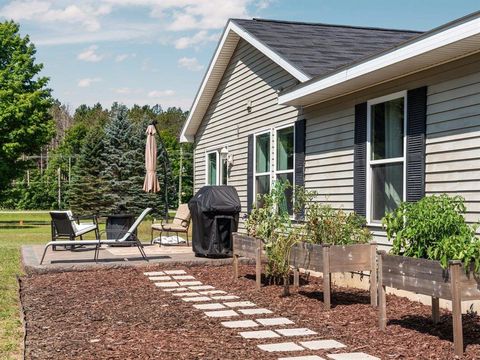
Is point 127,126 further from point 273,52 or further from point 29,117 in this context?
point 273,52

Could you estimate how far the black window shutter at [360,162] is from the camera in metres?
7.78

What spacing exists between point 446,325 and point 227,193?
5.66 m

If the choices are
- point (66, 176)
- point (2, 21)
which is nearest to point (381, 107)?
point (2, 21)

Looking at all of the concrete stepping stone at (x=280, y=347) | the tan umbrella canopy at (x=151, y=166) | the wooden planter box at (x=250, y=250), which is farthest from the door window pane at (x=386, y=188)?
the tan umbrella canopy at (x=151, y=166)

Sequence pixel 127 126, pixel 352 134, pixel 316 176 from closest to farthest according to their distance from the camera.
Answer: pixel 352 134, pixel 316 176, pixel 127 126

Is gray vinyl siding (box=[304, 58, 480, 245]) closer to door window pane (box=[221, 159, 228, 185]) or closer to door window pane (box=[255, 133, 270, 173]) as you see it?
door window pane (box=[255, 133, 270, 173])

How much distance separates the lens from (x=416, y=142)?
6766 millimetres

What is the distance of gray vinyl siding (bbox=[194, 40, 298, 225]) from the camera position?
10.6m

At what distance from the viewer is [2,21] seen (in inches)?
1206

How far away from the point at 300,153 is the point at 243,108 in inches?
113

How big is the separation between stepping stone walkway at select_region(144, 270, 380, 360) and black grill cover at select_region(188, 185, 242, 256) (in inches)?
49.7

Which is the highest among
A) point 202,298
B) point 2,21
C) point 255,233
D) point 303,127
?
point 2,21

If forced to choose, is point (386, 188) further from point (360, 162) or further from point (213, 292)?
point (213, 292)

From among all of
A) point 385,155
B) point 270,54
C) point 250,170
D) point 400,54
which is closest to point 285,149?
point 250,170
